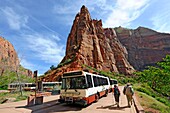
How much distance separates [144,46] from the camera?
12331cm

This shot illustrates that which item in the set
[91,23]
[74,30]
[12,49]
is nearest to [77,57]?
[74,30]

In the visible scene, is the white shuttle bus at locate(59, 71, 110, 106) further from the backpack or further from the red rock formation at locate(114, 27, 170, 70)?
the red rock formation at locate(114, 27, 170, 70)

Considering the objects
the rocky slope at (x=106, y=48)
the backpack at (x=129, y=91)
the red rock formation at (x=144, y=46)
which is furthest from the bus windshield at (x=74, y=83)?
the red rock formation at (x=144, y=46)

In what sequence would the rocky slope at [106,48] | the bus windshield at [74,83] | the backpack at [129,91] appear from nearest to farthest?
the backpack at [129,91], the bus windshield at [74,83], the rocky slope at [106,48]

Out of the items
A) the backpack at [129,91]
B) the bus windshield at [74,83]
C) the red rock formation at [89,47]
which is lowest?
the backpack at [129,91]

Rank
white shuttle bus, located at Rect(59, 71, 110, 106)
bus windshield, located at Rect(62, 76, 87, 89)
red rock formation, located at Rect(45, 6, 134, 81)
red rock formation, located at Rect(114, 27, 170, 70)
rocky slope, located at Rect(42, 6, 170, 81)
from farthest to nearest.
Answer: red rock formation, located at Rect(114, 27, 170, 70) → red rock formation, located at Rect(45, 6, 134, 81) → rocky slope, located at Rect(42, 6, 170, 81) → bus windshield, located at Rect(62, 76, 87, 89) → white shuttle bus, located at Rect(59, 71, 110, 106)

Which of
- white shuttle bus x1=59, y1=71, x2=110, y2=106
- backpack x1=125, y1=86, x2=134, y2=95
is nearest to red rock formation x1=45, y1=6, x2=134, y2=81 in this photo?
white shuttle bus x1=59, y1=71, x2=110, y2=106

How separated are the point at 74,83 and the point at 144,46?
124m

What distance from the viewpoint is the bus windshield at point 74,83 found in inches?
437

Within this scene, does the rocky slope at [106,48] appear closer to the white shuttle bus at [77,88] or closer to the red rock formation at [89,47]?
the red rock formation at [89,47]

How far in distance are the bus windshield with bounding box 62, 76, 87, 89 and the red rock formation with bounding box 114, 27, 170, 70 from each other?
108 m

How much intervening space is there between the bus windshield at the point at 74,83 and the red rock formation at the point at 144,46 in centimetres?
10758

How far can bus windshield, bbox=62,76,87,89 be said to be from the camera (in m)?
11.1

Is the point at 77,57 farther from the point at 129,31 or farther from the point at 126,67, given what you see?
the point at 129,31
